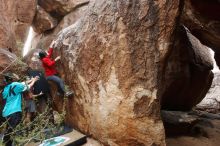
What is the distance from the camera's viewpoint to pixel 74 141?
6.63 meters

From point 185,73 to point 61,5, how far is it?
9006mm

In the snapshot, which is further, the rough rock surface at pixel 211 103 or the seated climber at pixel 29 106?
the rough rock surface at pixel 211 103

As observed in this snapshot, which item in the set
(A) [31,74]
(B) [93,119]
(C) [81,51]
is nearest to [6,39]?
(A) [31,74]

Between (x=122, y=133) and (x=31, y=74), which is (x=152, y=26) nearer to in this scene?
(x=122, y=133)

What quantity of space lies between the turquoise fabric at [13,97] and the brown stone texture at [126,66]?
57.0 inches

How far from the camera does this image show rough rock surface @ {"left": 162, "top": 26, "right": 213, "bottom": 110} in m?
10.0

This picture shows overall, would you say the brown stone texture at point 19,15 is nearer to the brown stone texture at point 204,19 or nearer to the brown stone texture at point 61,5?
the brown stone texture at point 61,5

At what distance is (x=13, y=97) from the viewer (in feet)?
22.0

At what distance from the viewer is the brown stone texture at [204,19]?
27.7 ft

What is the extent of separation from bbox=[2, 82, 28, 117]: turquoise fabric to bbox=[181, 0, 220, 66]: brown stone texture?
5.18 m

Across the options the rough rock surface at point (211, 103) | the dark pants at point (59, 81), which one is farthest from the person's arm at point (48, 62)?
the rough rock surface at point (211, 103)

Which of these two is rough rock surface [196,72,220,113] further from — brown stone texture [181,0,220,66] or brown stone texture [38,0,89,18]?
brown stone texture [38,0,89,18]

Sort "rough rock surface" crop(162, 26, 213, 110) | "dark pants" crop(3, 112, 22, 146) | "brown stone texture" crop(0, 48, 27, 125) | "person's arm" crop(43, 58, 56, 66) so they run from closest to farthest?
1. "dark pants" crop(3, 112, 22, 146)
2. "person's arm" crop(43, 58, 56, 66)
3. "brown stone texture" crop(0, 48, 27, 125)
4. "rough rock surface" crop(162, 26, 213, 110)

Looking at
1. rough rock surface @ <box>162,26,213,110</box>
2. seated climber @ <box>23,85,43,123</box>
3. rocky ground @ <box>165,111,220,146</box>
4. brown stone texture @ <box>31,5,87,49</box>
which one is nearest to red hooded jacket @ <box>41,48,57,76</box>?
seated climber @ <box>23,85,43,123</box>
